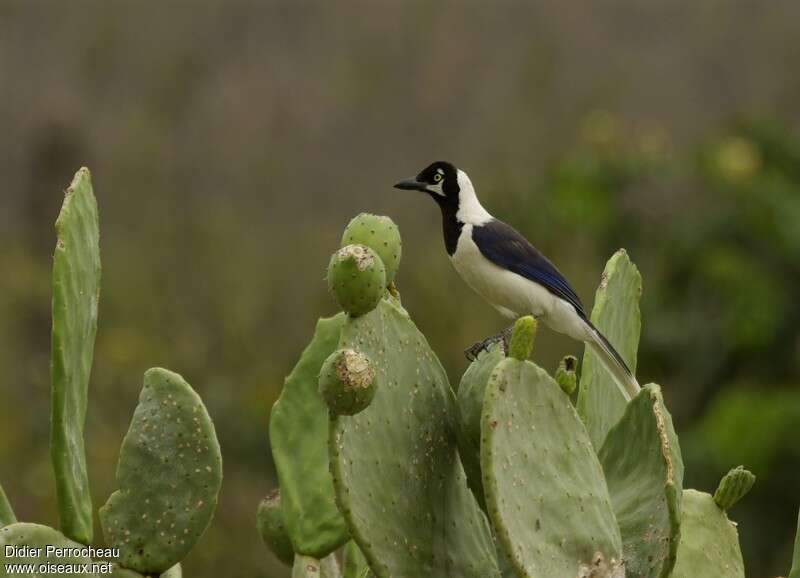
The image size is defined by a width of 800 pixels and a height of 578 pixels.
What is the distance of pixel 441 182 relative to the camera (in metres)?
4.59

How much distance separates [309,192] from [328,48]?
10.1 meters

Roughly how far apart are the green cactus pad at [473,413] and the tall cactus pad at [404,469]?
0.04 metres

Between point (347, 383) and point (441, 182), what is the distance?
2013 mm

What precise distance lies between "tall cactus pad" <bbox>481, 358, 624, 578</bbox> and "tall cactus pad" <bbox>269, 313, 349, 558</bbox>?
1.84 ft

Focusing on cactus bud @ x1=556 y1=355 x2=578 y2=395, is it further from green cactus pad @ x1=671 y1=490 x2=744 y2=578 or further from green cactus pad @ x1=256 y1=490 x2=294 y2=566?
green cactus pad @ x1=256 y1=490 x2=294 y2=566

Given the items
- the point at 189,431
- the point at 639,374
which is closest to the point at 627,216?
the point at 639,374

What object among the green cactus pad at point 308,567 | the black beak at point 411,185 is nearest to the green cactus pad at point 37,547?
the green cactus pad at point 308,567

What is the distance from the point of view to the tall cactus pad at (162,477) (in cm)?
301

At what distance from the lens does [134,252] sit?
23.5m

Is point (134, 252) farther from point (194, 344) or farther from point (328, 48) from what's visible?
point (328, 48)

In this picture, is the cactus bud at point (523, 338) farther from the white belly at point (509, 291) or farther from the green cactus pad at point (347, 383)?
the white belly at point (509, 291)

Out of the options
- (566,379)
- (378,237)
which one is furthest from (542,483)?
(378,237)

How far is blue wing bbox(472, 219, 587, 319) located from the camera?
4.46 meters

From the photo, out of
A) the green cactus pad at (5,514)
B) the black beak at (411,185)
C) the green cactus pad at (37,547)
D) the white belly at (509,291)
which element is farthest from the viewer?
the white belly at (509,291)
